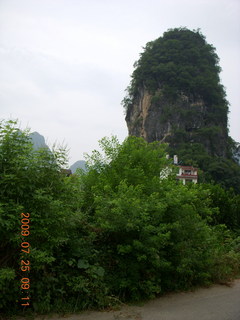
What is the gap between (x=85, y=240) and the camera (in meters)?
5.36

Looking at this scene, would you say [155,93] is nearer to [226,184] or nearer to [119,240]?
[226,184]

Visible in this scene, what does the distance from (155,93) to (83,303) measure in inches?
3006

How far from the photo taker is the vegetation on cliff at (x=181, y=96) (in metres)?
73.6

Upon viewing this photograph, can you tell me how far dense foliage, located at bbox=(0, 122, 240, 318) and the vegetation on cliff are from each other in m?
63.2

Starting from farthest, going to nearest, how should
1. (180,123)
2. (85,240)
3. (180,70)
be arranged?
(180,70)
(180,123)
(85,240)

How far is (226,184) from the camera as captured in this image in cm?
5697

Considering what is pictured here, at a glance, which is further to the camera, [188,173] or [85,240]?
[188,173]

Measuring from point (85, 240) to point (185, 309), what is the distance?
185 centimetres

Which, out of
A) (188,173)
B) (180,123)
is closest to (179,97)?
(180,123)

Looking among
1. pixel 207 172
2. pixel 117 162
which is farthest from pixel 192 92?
pixel 117 162
